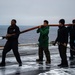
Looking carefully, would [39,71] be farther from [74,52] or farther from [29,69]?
[74,52]

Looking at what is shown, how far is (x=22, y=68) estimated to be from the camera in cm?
1227

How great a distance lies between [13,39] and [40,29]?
5.22ft

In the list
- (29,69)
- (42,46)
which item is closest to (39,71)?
(29,69)

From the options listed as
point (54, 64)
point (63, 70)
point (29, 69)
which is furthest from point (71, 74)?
point (54, 64)

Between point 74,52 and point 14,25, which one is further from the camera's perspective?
point 74,52

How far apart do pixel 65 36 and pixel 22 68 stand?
2042 millimetres

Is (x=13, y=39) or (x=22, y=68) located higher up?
(x=13, y=39)

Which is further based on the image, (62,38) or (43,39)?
(43,39)

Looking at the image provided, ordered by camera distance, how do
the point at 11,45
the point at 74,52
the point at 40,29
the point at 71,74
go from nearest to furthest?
the point at 71,74 → the point at 11,45 → the point at 40,29 → the point at 74,52

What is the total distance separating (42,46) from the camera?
1375 cm

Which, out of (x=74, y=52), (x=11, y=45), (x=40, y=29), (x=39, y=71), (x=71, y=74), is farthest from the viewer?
(x=74, y=52)

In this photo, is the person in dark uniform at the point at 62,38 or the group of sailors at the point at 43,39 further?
the person in dark uniform at the point at 62,38

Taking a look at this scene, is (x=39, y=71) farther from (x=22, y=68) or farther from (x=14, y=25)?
(x=14, y=25)

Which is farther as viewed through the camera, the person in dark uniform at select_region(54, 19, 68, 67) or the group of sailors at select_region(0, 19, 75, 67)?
the person in dark uniform at select_region(54, 19, 68, 67)
